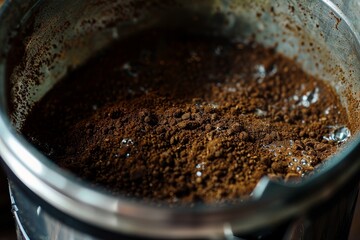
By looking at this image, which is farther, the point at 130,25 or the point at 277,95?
the point at 130,25

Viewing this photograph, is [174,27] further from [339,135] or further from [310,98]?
[339,135]

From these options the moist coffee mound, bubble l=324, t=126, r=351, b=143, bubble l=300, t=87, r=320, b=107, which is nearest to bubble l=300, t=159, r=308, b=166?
the moist coffee mound

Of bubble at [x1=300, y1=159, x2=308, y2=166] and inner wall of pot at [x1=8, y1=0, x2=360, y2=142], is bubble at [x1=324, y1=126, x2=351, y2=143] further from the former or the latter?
bubble at [x1=300, y1=159, x2=308, y2=166]

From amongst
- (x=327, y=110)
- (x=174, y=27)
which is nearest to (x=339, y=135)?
(x=327, y=110)

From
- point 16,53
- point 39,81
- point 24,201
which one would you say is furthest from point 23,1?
point 24,201

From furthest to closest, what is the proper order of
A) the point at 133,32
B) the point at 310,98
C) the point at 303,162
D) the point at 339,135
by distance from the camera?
1. the point at 133,32
2. the point at 310,98
3. the point at 339,135
4. the point at 303,162

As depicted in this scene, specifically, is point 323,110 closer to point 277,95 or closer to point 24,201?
point 277,95
